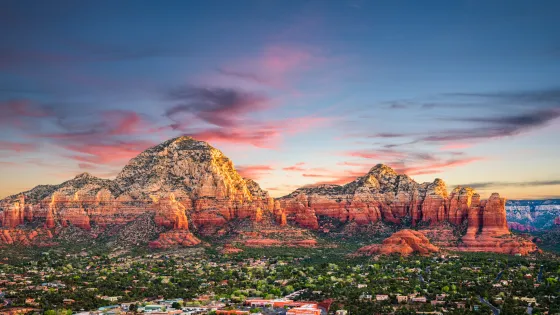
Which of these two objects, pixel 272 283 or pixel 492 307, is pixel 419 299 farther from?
pixel 272 283

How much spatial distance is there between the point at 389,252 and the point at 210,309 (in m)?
73.7

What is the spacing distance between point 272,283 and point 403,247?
49017mm

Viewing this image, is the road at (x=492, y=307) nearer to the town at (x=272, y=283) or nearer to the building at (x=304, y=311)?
the town at (x=272, y=283)

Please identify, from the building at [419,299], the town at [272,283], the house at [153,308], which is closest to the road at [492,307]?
the town at [272,283]

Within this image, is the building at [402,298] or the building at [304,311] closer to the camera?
Result: the building at [304,311]

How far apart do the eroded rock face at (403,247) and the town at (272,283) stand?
13.2ft

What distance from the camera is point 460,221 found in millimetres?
198500

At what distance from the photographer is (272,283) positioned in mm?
131750

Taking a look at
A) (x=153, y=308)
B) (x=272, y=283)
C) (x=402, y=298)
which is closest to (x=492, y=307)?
(x=402, y=298)

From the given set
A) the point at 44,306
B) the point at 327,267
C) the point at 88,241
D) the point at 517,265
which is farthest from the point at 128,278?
the point at 517,265

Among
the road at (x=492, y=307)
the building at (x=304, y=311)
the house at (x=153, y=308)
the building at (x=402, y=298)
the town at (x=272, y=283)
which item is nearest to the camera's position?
the building at (x=304, y=311)

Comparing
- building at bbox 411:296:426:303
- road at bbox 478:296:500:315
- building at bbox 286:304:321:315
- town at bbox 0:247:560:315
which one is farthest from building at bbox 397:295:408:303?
building at bbox 286:304:321:315

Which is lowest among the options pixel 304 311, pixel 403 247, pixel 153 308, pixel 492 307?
pixel 492 307

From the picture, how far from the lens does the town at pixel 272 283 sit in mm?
103250
